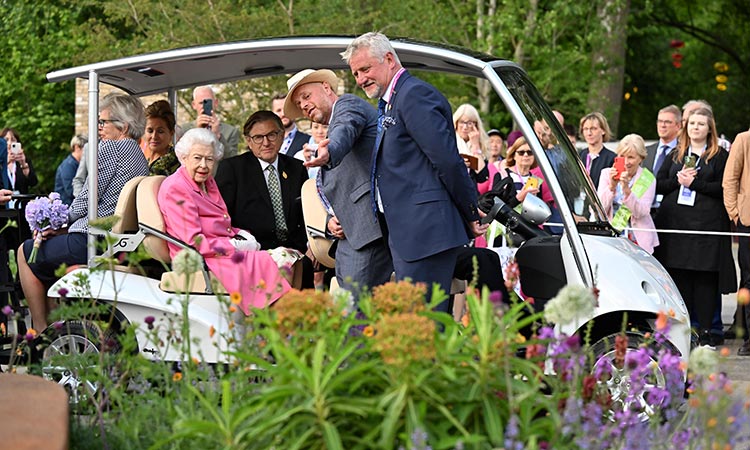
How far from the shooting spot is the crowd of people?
722 centimetres

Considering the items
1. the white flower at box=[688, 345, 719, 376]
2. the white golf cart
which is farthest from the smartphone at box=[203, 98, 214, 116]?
the white flower at box=[688, 345, 719, 376]

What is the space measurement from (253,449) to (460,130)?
8.10m

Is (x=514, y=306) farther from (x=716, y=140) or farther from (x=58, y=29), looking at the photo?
(x=58, y=29)

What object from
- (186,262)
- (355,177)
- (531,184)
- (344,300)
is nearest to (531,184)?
(531,184)

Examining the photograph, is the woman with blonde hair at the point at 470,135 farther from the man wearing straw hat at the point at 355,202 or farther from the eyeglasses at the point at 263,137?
the man wearing straw hat at the point at 355,202

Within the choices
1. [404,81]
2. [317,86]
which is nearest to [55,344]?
[317,86]

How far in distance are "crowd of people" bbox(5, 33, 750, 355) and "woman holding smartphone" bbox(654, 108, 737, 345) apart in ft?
0.04

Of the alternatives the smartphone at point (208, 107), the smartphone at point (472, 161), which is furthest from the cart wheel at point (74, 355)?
the smartphone at point (472, 161)

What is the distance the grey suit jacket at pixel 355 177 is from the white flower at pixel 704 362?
3.37 metres

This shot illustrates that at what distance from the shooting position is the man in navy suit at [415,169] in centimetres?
714

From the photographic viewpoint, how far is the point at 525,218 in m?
8.55

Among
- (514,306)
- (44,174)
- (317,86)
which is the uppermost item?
(317,86)

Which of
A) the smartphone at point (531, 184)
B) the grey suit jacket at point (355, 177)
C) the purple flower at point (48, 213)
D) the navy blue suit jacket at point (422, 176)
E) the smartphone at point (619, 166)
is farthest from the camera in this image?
the smartphone at point (619, 166)

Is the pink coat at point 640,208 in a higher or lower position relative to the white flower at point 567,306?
lower
